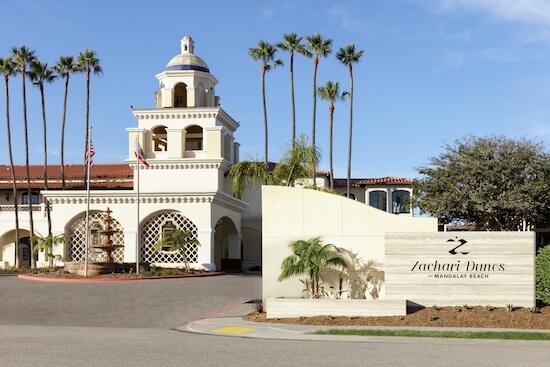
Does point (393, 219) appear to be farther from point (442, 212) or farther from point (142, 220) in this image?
point (442, 212)

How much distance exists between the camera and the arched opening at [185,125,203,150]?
5444 cm

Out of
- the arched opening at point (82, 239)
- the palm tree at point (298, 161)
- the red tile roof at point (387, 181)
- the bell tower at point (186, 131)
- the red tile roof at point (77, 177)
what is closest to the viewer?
the palm tree at point (298, 161)

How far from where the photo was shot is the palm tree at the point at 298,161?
3828 centimetres

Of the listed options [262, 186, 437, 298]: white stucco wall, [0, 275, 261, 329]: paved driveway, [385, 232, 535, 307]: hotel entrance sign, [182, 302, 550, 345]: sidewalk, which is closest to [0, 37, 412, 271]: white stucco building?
[0, 275, 261, 329]: paved driveway

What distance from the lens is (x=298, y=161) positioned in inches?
1512

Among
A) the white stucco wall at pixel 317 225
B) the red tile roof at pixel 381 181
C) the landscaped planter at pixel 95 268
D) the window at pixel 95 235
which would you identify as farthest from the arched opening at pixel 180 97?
the white stucco wall at pixel 317 225

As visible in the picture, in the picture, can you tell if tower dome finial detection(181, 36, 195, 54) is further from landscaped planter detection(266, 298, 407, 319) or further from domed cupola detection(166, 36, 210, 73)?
landscaped planter detection(266, 298, 407, 319)

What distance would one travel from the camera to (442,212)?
52.2 m

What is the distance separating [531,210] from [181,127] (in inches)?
939

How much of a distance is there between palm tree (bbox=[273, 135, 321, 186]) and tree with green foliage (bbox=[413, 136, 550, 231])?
16.3 m

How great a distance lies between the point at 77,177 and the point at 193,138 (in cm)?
1331

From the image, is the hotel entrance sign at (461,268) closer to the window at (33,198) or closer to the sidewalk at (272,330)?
the sidewalk at (272,330)

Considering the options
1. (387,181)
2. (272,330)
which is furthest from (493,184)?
(272,330)

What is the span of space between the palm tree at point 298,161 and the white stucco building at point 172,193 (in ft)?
26.9
